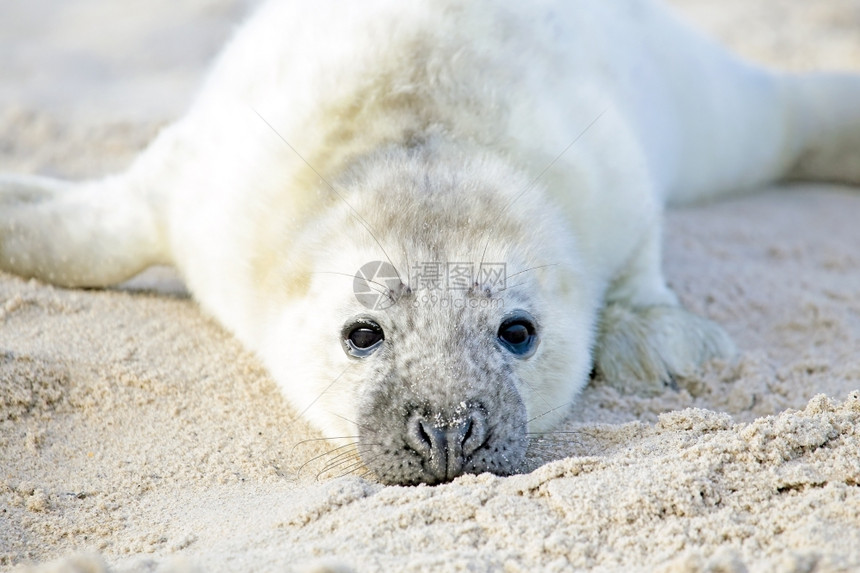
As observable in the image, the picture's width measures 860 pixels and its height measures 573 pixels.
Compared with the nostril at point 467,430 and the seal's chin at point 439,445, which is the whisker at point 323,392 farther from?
the nostril at point 467,430

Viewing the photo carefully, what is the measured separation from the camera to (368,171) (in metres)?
2.52

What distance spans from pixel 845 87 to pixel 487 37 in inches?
102

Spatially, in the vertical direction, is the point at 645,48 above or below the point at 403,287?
above

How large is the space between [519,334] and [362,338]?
0.39 metres

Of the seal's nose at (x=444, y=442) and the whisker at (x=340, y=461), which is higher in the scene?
the seal's nose at (x=444, y=442)

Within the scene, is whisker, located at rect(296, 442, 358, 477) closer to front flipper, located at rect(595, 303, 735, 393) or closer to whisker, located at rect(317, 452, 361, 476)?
whisker, located at rect(317, 452, 361, 476)

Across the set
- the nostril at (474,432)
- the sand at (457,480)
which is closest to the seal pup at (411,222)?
the nostril at (474,432)

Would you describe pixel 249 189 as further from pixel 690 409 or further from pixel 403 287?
pixel 690 409

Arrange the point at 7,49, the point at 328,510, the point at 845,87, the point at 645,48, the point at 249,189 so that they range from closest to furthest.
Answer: the point at 328,510 < the point at 249,189 < the point at 645,48 < the point at 845,87 < the point at 7,49

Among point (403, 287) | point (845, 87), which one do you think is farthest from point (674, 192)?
point (403, 287)

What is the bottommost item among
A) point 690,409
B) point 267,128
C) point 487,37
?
point 690,409

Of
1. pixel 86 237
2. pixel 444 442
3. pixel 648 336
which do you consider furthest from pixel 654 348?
pixel 86 237

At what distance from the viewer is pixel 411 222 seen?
2383mm

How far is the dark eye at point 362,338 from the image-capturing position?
7.61ft
